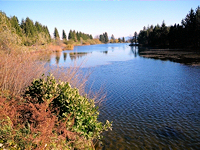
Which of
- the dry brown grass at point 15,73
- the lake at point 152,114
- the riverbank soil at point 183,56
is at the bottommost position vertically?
the lake at point 152,114

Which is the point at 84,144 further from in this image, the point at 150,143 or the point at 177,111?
the point at 177,111

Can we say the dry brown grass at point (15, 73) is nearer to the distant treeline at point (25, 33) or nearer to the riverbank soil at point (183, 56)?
the distant treeline at point (25, 33)

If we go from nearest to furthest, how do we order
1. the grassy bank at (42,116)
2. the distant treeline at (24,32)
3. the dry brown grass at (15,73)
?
the grassy bank at (42,116)
the dry brown grass at (15,73)
the distant treeline at (24,32)

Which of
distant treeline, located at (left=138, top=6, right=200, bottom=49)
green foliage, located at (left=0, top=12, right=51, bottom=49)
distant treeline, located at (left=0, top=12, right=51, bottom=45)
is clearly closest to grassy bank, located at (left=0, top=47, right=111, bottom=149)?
green foliage, located at (left=0, top=12, right=51, bottom=49)

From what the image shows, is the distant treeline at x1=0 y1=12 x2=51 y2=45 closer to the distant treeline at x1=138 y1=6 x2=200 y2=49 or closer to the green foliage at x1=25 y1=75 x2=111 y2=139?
the green foliage at x1=25 y1=75 x2=111 y2=139

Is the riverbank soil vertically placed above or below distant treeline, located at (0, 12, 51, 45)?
below

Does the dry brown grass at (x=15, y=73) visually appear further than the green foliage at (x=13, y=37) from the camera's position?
No

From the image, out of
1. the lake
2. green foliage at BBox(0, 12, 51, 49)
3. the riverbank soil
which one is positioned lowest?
the lake

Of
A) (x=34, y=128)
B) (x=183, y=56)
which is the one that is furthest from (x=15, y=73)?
(x=183, y=56)

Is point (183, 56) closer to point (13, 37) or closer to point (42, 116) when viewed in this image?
point (13, 37)

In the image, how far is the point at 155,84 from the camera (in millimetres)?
17406

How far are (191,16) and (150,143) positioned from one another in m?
63.3

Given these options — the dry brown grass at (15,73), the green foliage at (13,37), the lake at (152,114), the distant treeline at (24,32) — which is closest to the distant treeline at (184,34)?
the lake at (152,114)

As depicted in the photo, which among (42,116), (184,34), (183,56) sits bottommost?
(183,56)
